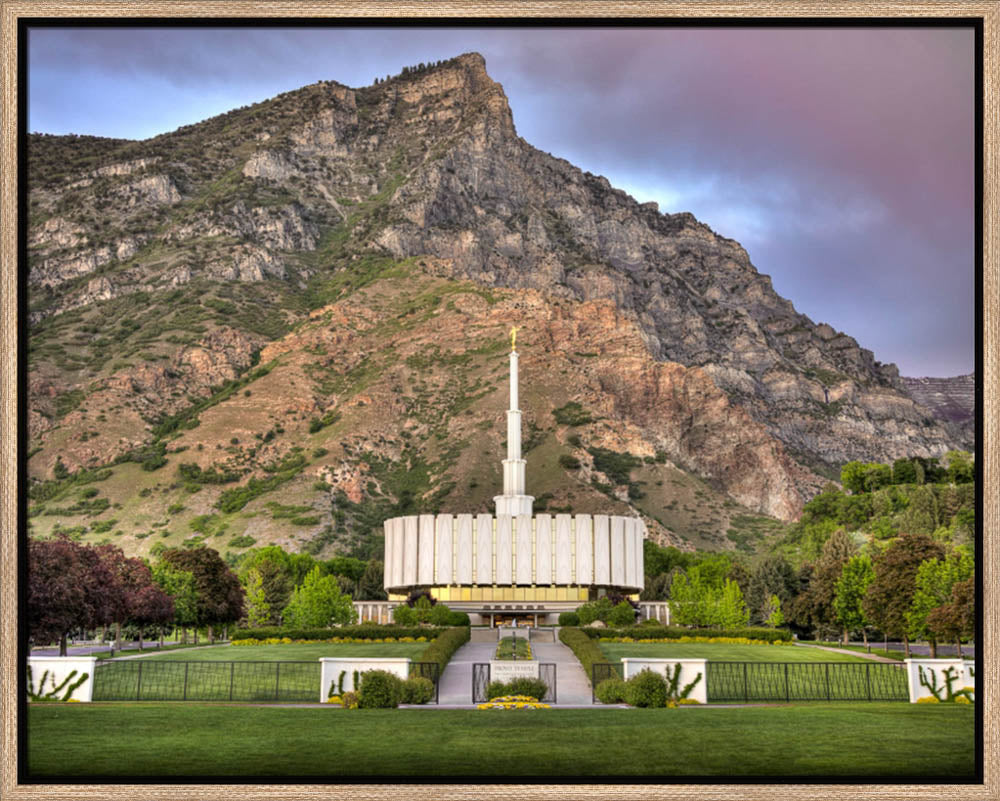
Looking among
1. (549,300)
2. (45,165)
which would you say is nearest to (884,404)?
(549,300)

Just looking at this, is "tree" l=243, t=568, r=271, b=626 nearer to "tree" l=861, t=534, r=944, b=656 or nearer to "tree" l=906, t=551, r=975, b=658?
"tree" l=861, t=534, r=944, b=656

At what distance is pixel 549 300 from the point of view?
4995 inches

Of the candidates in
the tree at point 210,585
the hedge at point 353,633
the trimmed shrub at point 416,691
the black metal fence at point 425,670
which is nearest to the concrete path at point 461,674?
the black metal fence at point 425,670

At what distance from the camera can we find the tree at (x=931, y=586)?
3397 centimetres

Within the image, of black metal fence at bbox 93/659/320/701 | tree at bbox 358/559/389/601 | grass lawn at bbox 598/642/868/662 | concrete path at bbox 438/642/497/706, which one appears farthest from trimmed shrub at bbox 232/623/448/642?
tree at bbox 358/559/389/601

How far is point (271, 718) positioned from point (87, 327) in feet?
311

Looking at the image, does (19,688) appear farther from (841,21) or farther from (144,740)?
(841,21)

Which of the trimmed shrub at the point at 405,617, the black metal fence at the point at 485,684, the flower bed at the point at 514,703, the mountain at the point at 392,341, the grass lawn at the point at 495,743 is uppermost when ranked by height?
the mountain at the point at 392,341

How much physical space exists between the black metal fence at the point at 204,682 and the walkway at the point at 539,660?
2.86m

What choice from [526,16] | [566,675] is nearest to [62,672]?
[566,675]

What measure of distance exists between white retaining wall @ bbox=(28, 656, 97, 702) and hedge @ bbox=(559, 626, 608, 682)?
966 cm

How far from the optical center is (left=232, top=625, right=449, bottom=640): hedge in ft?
127

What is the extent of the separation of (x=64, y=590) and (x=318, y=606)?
731 inches

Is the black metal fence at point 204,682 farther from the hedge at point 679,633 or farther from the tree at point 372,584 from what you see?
the tree at point 372,584
